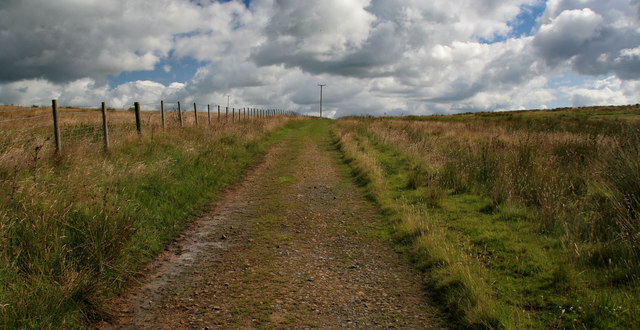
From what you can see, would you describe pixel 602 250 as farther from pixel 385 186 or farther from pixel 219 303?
pixel 385 186

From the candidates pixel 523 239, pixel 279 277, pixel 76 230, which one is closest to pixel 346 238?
pixel 279 277

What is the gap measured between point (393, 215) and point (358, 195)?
2002mm

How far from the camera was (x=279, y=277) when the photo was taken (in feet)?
14.5

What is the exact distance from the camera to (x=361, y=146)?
56.1ft

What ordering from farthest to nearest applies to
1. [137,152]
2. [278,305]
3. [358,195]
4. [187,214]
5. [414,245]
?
1. [137,152]
2. [358,195]
3. [187,214]
4. [414,245]
5. [278,305]

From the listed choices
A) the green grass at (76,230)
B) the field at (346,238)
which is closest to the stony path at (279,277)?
the field at (346,238)

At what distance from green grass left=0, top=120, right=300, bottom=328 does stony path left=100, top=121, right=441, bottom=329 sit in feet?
1.10

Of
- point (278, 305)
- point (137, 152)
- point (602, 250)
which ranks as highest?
point (137, 152)

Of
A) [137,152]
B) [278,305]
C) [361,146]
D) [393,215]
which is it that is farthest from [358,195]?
[361,146]

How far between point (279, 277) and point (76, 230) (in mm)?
2541

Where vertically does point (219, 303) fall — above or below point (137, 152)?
below

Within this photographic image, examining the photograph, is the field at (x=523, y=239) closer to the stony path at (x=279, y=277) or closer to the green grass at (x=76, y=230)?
the stony path at (x=279, y=277)

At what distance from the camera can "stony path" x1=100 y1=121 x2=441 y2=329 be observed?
360 centimetres

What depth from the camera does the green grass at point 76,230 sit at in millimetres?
3285
